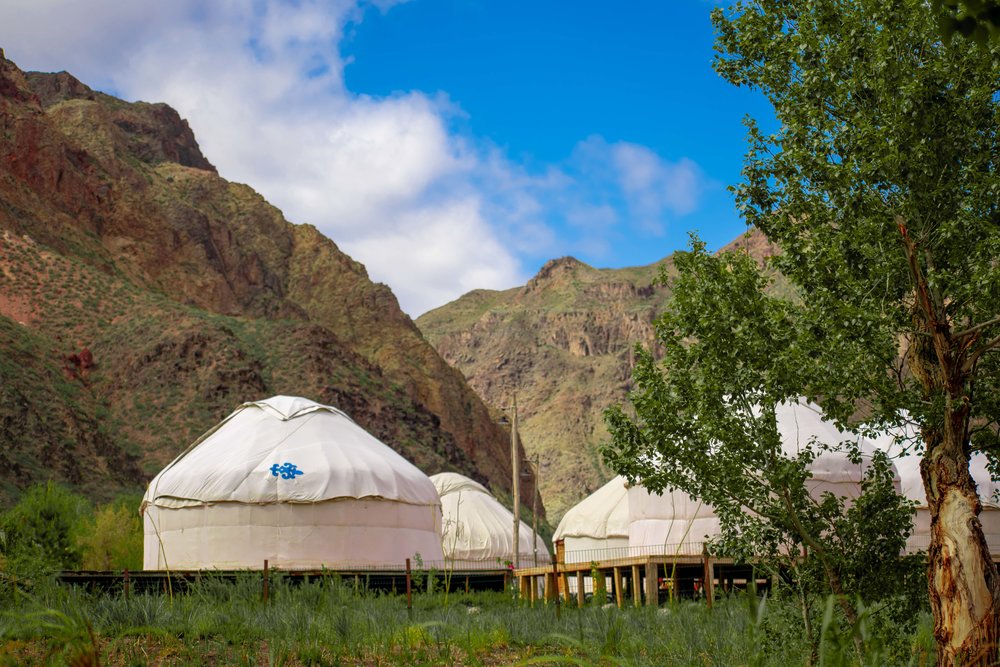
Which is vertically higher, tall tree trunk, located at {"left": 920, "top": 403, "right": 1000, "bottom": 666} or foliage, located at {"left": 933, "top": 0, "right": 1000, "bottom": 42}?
foliage, located at {"left": 933, "top": 0, "right": 1000, "bottom": 42}

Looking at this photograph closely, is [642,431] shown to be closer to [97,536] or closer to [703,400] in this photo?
[703,400]

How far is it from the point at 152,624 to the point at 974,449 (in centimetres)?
584

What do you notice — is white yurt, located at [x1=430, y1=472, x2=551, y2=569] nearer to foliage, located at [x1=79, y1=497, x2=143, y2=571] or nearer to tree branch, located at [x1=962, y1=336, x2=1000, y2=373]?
foliage, located at [x1=79, y1=497, x2=143, y2=571]

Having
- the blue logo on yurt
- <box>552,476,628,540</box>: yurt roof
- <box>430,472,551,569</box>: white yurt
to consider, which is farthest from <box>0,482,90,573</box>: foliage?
<box>552,476,628,540</box>: yurt roof

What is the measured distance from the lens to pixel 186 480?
55.1ft

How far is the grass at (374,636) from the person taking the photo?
6109mm

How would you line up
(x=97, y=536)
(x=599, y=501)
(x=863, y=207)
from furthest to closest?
(x=599, y=501)
(x=97, y=536)
(x=863, y=207)

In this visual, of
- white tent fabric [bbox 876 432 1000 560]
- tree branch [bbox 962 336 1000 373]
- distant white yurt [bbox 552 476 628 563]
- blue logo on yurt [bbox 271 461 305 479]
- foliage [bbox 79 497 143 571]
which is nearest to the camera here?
tree branch [bbox 962 336 1000 373]

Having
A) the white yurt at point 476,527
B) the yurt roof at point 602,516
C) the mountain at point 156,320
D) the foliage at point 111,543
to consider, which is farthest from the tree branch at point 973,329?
the mountain at point 156,320

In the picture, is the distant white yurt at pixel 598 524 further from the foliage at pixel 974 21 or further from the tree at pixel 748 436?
the foliage at pixel 974 21

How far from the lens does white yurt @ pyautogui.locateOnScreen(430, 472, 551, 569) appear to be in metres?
25.7

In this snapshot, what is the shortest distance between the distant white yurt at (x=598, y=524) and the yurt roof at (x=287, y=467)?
7202 mm

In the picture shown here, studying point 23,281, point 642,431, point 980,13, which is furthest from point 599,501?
point 23,281

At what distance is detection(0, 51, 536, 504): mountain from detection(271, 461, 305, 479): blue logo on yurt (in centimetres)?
1602
